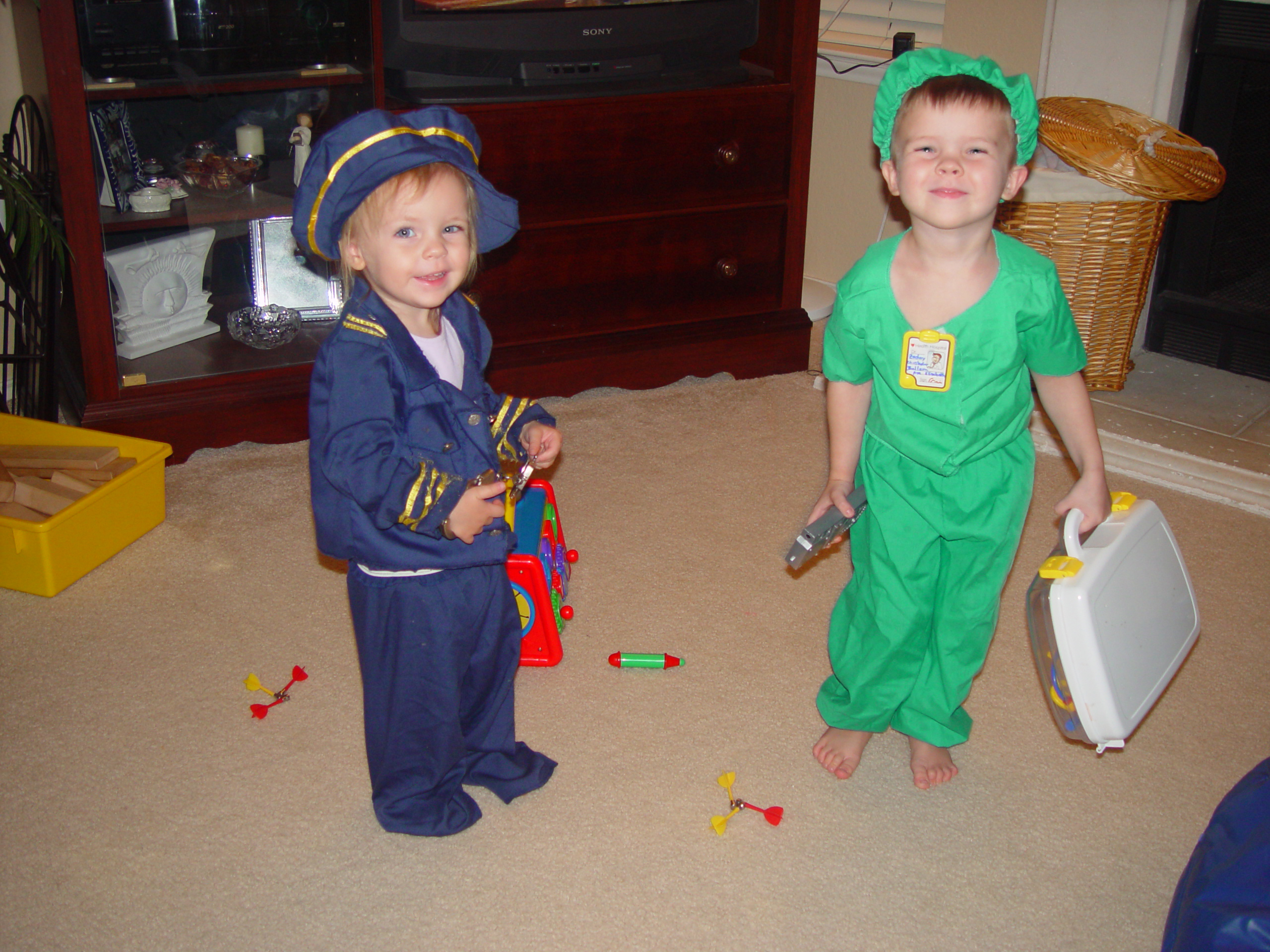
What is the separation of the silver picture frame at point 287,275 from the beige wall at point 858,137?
1323 millimetres

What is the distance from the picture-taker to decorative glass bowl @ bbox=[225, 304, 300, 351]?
2.35 metres

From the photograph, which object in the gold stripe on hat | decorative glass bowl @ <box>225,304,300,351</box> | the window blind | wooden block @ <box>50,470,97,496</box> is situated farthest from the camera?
the window blind

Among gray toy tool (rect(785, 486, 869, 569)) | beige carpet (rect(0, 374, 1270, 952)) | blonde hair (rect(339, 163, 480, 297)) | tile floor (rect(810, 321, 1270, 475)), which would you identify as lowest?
beige carpet (rect(0, 374, 1270, 952))

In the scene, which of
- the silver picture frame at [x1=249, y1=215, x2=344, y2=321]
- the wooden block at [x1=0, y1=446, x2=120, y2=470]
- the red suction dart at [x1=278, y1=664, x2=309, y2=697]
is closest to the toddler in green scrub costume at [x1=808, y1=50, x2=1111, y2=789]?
the red suction dart at [x1=278, y1=664, x2=309, y2=697]

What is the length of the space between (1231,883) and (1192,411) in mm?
1716

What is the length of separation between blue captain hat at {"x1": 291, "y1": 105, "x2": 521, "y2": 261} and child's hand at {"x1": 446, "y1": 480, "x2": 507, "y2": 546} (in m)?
0.30

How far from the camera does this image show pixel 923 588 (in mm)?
1345

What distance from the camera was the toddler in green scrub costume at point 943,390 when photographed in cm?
117

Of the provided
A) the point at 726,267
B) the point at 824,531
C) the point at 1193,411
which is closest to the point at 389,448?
the point at 824,531

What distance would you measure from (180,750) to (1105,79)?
7.62 ft

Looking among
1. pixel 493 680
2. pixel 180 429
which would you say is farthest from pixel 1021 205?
pixel 180 429

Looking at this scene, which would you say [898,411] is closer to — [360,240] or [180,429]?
[360,240]

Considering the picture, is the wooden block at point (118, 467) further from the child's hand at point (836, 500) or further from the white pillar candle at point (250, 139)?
the child's hand at point (836, 500)

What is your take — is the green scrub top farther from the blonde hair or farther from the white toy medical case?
the blonde hair
